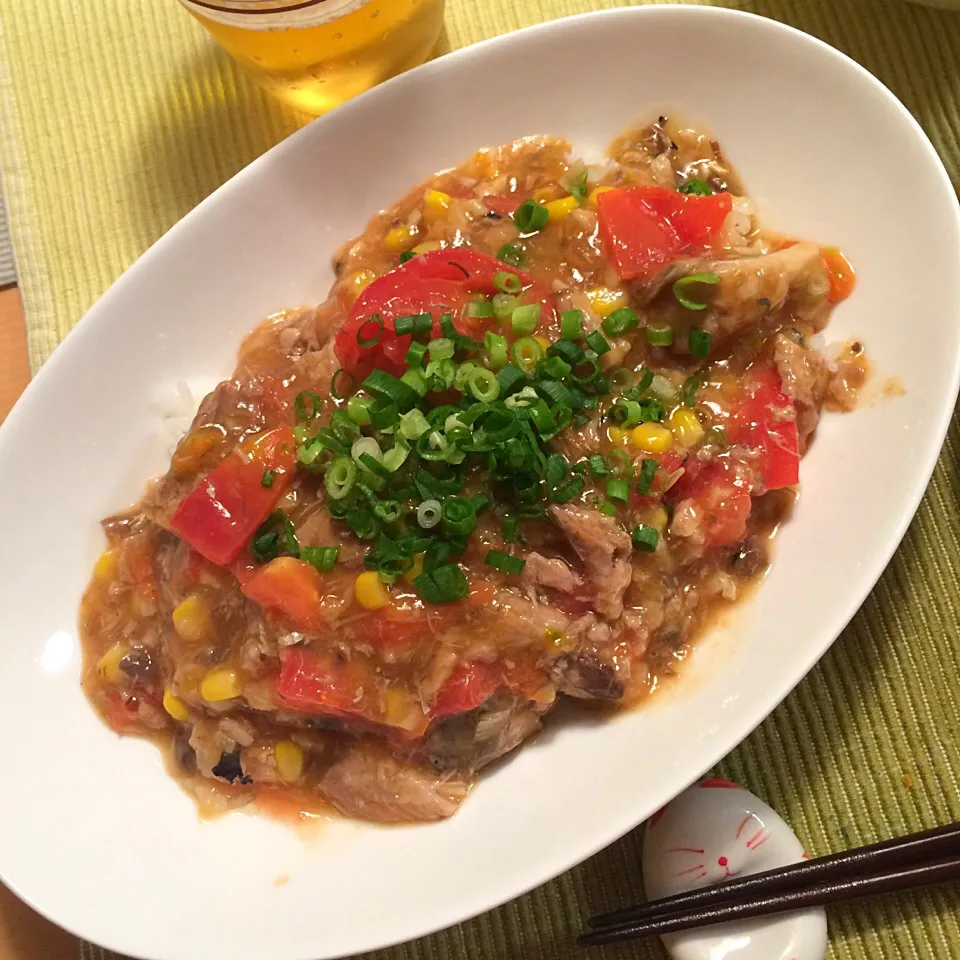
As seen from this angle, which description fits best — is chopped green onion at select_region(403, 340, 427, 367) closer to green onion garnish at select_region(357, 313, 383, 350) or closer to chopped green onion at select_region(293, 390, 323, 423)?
green onion garnish at select_region(357, 313, 383, 350)

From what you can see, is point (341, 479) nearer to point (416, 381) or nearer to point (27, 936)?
point (416, 381)

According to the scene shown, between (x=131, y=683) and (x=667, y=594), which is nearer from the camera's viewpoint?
(x=667, y=594)

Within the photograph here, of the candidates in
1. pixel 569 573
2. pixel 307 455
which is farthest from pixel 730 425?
pixel 307 455

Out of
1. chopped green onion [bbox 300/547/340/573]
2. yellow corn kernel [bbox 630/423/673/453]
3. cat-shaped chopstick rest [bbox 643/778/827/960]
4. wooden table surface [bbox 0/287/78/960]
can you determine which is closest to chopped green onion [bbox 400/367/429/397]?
chopped green onion [bbox 300/547/340/573]

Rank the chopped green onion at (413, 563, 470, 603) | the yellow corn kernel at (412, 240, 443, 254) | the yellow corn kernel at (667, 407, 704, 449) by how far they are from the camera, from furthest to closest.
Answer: the yellow corn kernel at (412, 240, 443, 254) → the yellow corn kernel at (667, 407, 704, 449) → the chopped green onion at (413, 563, 470, 603)

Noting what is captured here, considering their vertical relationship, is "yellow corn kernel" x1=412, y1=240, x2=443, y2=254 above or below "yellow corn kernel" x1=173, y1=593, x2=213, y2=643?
above

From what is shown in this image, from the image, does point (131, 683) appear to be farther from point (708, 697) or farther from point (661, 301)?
point (661, 301)
